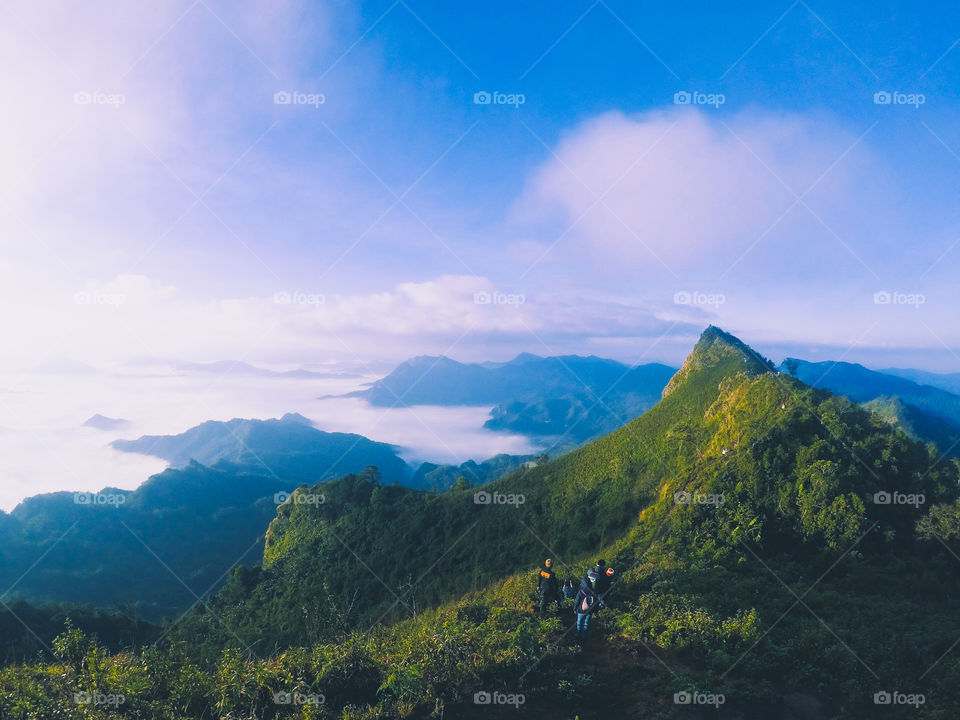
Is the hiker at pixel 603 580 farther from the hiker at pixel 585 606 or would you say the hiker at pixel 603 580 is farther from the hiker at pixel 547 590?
the hiker at pixel 547 590

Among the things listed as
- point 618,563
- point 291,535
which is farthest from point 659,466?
point 291,535

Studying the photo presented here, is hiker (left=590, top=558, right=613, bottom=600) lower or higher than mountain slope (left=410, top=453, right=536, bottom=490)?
higher

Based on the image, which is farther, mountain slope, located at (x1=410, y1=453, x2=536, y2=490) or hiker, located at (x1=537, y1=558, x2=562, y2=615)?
mountain slope, located at (x1=410, y1=453, x2=536, y2=490)

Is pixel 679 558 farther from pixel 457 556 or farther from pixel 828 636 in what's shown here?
pixel 457 556

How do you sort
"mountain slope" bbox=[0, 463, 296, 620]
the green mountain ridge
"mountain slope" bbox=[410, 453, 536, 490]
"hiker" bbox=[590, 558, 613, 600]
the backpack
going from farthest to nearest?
"mountain slope" bbox=[410, 453, 536, 490]
"mountain slope" bbox=[0, 463, 296, 620]
"hiker" bbox=[590, 558, 613, 600]
the backpack
the green mountain ridge

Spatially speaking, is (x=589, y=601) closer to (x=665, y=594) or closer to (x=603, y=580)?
(x=603, y=580)

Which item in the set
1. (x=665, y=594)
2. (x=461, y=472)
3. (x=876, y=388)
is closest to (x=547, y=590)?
(x=665, y=594)

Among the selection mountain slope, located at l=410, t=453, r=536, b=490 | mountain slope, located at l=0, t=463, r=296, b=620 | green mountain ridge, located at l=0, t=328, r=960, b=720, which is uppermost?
green mountain ridge, located at l=0, t=328, r=960, b=720

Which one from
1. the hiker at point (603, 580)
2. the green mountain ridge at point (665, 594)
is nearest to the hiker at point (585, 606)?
the green mountain ridge at point (665, 594)

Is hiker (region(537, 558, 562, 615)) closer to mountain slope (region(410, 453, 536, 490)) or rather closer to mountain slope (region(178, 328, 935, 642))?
mountain slope (region(178, 328, 935, 642))

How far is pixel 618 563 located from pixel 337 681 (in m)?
11.6

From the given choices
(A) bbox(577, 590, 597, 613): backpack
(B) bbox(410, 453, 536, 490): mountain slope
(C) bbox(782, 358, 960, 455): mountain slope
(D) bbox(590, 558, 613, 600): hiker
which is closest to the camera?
(A) bbox(577, 590, 597, 613): backpack

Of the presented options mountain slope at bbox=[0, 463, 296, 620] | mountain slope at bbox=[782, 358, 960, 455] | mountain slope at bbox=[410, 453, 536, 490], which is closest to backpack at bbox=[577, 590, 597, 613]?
mountain slope at bbox=[0, 463, 296, 620]

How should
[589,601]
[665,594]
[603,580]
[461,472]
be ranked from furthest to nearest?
[461,472], [665,594], [603,580], [589,601]
